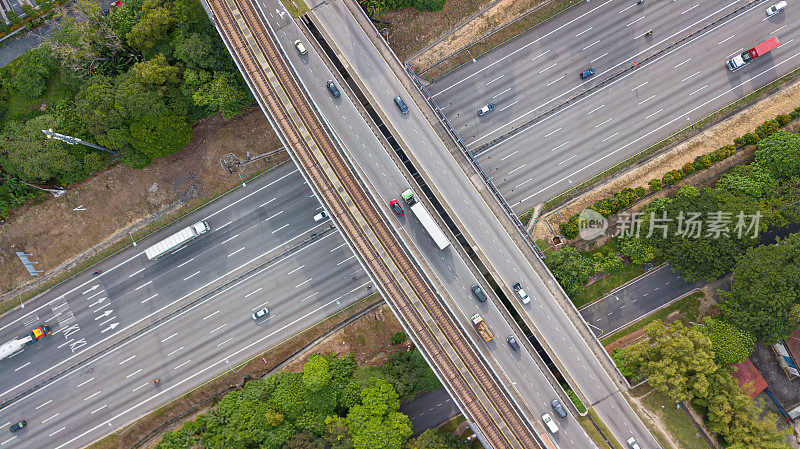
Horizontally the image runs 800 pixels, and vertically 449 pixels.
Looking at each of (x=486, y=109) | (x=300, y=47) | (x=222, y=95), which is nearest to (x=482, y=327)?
(x=486, y=109)

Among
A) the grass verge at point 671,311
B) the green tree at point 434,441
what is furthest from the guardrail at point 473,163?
the green tree at point 434,441

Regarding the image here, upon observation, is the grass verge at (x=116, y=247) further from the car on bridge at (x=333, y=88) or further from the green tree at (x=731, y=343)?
the green tree at (x=731, y=343)

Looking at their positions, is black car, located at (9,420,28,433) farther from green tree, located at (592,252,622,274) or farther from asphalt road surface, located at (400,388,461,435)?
green tree, located at (592,252,622,274)

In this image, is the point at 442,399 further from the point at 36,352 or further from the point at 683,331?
the point at 36,352

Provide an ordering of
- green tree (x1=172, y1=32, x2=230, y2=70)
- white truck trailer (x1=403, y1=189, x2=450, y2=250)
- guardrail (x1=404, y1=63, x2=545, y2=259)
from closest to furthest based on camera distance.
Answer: white truck trailer (x1=403, y1=189, x2=450, y2=250) < green tree (x1=172, y1=32, x2=230, y2=70) < guardrail (x1=404, y1=63, x2=545, y2=259)

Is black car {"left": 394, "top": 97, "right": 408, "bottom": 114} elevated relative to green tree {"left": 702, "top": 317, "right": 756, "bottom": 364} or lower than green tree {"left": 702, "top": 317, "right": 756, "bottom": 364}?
elevated

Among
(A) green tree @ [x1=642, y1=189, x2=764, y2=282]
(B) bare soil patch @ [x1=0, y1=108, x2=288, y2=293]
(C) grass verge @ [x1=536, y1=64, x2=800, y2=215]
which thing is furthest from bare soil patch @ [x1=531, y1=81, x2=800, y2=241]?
(B) bare soil patch @ [x1=0, y1=108, x2=288, y2=293]

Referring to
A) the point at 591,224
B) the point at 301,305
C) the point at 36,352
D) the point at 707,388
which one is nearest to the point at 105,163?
the point at 36,352
